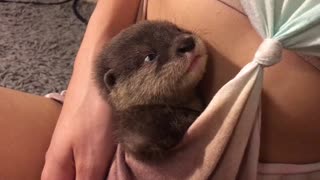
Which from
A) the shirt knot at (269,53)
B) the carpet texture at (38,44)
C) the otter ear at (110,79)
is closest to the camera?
the shirt knot at (269,53)

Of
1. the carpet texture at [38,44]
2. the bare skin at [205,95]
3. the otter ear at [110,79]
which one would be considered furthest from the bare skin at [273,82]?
the carpet texture at [38,44]

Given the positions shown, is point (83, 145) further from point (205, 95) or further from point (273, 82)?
point (273, 82)

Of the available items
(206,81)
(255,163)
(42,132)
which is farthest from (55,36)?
(255,163)

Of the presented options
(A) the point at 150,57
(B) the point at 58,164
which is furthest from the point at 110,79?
(B) the point at 58,164

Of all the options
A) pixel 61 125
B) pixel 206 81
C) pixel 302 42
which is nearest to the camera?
pixel 302 42

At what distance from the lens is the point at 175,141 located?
2.23 ft

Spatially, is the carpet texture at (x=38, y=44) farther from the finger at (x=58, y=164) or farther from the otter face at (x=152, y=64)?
the otter face at (x=152, y=64)

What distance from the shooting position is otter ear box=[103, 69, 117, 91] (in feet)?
2.47

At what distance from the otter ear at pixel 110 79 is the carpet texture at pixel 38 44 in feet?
2.24

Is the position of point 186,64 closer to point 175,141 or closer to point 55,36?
point 175,141

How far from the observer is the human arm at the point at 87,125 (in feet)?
2.68

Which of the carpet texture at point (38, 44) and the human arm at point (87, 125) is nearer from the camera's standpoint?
the human arm at point (87, 125)

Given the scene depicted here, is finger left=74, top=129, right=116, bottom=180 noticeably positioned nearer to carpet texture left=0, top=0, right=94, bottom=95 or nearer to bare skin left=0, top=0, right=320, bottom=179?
bare skin left=0, top=0, right=320, bottom=179

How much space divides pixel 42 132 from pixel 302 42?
1.47 ft
